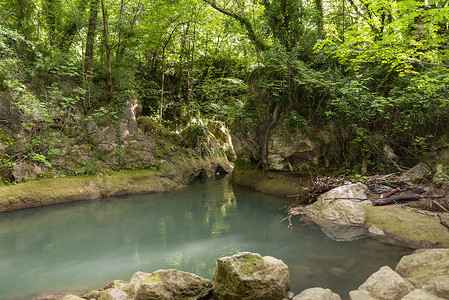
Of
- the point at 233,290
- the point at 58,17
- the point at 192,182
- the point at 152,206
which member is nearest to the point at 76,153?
the point at 152,206

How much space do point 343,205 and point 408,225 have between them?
4.73 ft

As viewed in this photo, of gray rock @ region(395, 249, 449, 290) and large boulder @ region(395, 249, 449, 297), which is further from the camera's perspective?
gray rock @ region(395, 249, 449, 290)

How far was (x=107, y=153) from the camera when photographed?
11203mm

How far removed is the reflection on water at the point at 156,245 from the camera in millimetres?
4242

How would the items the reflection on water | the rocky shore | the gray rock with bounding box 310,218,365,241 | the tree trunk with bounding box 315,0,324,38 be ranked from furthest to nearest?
the tree trunk with bounding box 315,0,324,38 → the gray rock with bounding box 310,218,365,241 → the reflection on water → the rocky shore

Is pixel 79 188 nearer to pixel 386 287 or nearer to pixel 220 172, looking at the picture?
pixel 220 172

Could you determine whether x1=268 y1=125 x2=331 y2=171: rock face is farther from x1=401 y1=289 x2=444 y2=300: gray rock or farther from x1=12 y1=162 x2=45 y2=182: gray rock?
x1=12 y1=162 x2=45 y2=182: gray rock

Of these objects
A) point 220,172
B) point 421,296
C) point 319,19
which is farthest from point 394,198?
point 220,172

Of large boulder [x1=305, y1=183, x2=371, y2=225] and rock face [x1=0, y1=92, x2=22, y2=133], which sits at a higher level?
rock face [x1=0, y1=92, x2=22, y2=133]

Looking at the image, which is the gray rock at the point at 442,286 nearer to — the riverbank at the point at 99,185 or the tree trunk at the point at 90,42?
the riverbank at the point at 99,185

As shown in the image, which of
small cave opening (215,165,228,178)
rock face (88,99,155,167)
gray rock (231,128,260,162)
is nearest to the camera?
rock face (88,99,155,167)

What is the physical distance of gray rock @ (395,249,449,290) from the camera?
119 inches

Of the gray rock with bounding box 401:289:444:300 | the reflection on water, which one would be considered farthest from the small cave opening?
the gray rock with bounding box 401:289:444:300

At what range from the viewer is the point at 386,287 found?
2.94m
